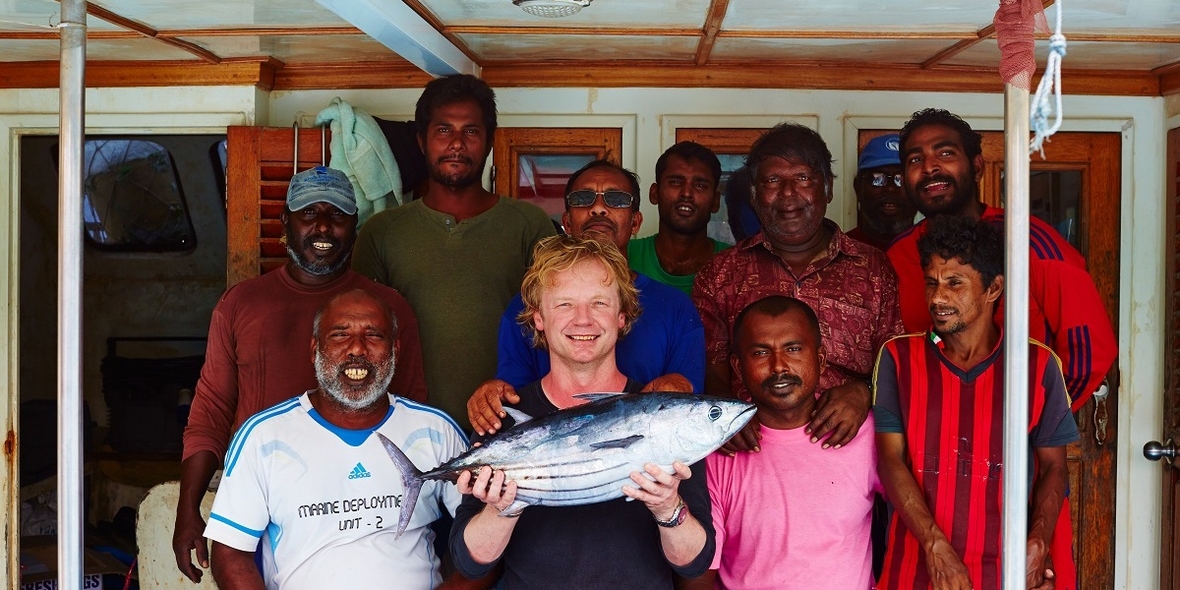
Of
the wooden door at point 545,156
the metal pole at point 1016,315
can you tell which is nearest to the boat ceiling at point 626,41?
the wooden door at point 545,156

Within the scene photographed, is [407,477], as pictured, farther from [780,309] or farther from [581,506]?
[780,309]

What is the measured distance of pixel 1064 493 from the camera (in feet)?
9.91

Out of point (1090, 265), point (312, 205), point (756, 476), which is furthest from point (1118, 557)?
point (312, 205)

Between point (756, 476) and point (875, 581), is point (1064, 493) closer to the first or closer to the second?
point (875, 581)

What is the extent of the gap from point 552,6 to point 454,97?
556mm

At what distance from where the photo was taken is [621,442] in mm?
2391

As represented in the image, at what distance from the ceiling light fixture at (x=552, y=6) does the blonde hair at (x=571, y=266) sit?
1025 millimetres

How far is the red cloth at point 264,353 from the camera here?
135 inches

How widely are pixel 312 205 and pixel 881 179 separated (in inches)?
97.9

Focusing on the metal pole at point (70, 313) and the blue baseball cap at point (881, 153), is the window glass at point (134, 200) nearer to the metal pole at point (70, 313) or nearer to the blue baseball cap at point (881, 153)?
the blue baseball cap at point (881, 153)

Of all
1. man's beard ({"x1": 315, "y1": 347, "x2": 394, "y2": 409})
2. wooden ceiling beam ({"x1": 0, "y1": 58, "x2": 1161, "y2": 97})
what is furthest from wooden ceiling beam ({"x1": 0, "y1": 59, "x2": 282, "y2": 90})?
man's beard ({"x1": 315, "y1": 347, "x2": 394, "y2": 409})

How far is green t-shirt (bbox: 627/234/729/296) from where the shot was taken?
13.5 feet

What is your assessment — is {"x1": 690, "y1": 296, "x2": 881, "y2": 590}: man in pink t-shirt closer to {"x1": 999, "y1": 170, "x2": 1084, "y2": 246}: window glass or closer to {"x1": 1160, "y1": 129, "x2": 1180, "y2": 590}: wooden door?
{"x1": 1160, "y1": 129, "x2": 1180, "y2": 590}: wooden door

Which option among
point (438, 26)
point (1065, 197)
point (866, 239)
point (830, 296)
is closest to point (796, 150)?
point (830, 296)
